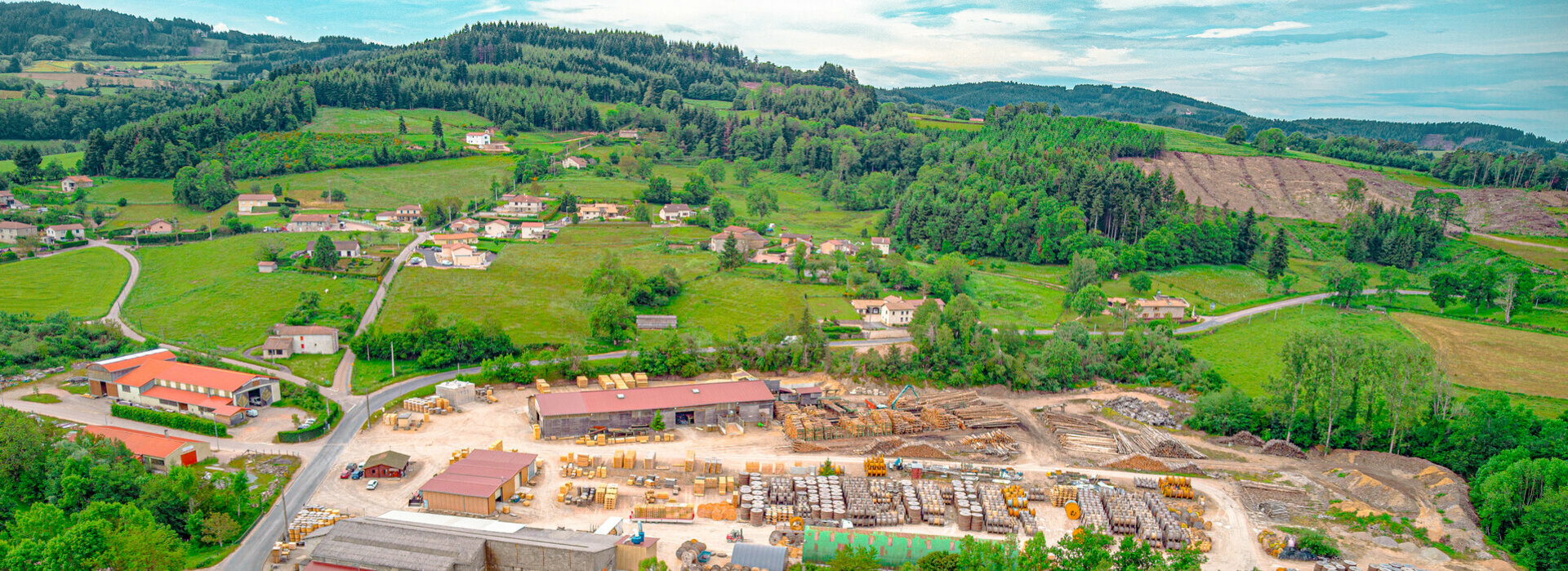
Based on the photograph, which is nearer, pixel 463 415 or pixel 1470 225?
pixel 463 415

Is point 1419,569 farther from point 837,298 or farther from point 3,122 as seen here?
point 3,122

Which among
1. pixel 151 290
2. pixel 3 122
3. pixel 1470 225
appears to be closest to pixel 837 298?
pixel 151 290

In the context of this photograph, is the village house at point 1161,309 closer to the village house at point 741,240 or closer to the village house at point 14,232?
the village house at point 741,240

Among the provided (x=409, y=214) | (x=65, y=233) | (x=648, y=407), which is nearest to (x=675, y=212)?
(x=409, y=214)

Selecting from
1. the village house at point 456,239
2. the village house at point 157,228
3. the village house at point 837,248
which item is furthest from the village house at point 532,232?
the village house at point 157,228

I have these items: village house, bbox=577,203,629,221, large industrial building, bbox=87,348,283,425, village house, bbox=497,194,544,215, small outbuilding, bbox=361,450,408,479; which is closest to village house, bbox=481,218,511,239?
village house, bbox=497,194,544,215

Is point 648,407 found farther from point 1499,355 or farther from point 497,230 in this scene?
point 1499,355

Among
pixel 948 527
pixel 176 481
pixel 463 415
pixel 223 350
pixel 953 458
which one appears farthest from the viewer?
pixel 223 350

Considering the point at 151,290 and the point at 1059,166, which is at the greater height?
the point at 1059,166
